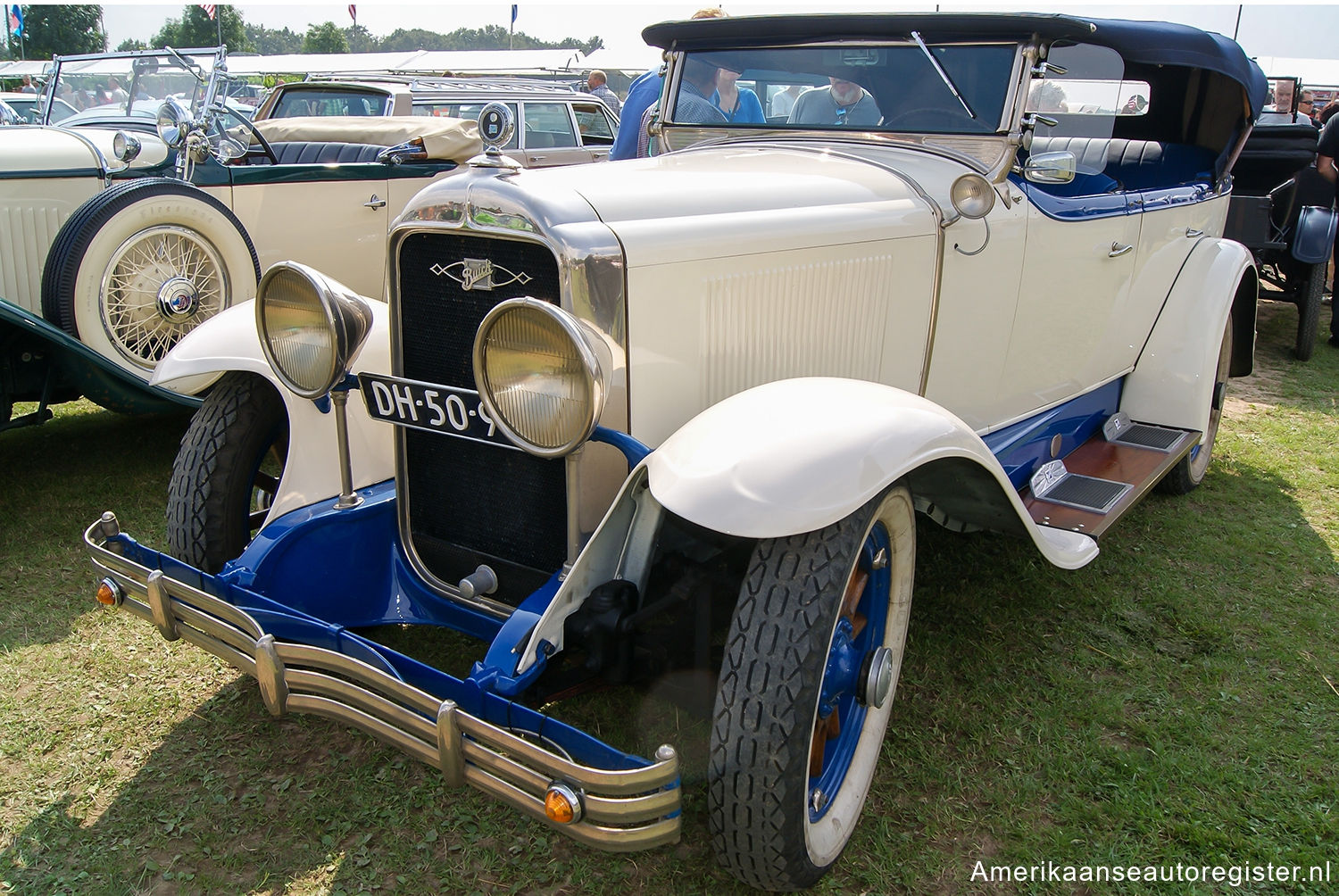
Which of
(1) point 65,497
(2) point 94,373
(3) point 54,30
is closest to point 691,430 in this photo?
(2) point 94,373

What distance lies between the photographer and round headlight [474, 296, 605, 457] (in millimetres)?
1834

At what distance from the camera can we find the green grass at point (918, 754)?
214 cm

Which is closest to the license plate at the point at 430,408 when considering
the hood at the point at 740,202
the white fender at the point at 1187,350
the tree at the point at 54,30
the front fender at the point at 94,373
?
the hood at the point at 740,202

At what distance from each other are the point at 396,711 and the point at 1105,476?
256 cm

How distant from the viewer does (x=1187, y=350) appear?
3.82 m

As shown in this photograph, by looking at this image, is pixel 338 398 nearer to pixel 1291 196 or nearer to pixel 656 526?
pixel 656 526

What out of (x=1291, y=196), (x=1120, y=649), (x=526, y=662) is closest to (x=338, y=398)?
(x=526, y=662)

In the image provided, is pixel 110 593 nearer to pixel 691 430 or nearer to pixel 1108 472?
pixel 691 430

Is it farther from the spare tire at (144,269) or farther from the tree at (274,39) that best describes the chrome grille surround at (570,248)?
the tree at (274,39)

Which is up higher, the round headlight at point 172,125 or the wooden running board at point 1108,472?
the round headlight at point 172,125

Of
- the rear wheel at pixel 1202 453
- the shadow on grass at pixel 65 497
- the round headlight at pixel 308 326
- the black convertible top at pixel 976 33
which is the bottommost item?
the shadow on grass at pixel 65 497

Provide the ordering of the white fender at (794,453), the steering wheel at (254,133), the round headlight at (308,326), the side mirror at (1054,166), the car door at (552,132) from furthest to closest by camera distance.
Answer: the car door at (552,132) → the steering wheel at (254,133) → the side mirror at (1054,166) → the round headlight at (308,326) → the white fender at (794,453)

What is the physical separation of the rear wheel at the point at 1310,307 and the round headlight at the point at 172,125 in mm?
7369

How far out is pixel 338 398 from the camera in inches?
91.7
